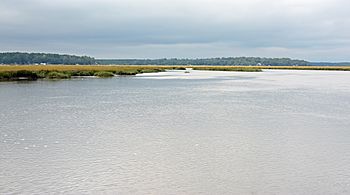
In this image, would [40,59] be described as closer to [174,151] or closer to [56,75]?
[56,75]

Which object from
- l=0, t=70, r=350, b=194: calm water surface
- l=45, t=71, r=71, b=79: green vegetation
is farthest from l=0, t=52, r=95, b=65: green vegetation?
l=0, t=70, r=350, b=194: calm water surface

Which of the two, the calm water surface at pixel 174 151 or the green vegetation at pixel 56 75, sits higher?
the green vegetation at pixel 56 75

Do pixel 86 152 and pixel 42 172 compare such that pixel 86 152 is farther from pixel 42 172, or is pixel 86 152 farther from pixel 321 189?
pixel 321 189

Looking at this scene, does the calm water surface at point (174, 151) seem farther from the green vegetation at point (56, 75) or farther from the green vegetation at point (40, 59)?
the green vegetation at point (40, 59)

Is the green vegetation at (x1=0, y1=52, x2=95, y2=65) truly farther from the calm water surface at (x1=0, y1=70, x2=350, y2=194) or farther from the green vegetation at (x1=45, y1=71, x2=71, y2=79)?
the calm water surface at (x1=0, y1=70, x2=350, y2=194)

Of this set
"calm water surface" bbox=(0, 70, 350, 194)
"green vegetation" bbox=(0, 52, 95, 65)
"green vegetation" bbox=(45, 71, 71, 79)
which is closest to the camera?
"calm water surface" bbox=(0, 70, 350, 194)

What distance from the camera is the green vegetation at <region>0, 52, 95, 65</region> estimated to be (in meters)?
128

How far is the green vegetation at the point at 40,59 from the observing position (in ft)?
420

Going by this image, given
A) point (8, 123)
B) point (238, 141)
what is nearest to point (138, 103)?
point (8, 123)

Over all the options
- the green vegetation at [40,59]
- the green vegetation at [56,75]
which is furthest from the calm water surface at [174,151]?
the green vegetation at [40,59]

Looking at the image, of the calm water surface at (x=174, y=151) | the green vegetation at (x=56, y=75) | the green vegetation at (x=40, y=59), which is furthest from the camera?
the green vegetation at (x=40, y=59)

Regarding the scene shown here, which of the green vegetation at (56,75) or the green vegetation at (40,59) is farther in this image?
the green vegetation at (40,59)

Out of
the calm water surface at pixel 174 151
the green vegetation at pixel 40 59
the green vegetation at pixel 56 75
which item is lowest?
the calm water surface at pixel 174 151

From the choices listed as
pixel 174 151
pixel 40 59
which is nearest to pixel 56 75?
pixel 174 151
